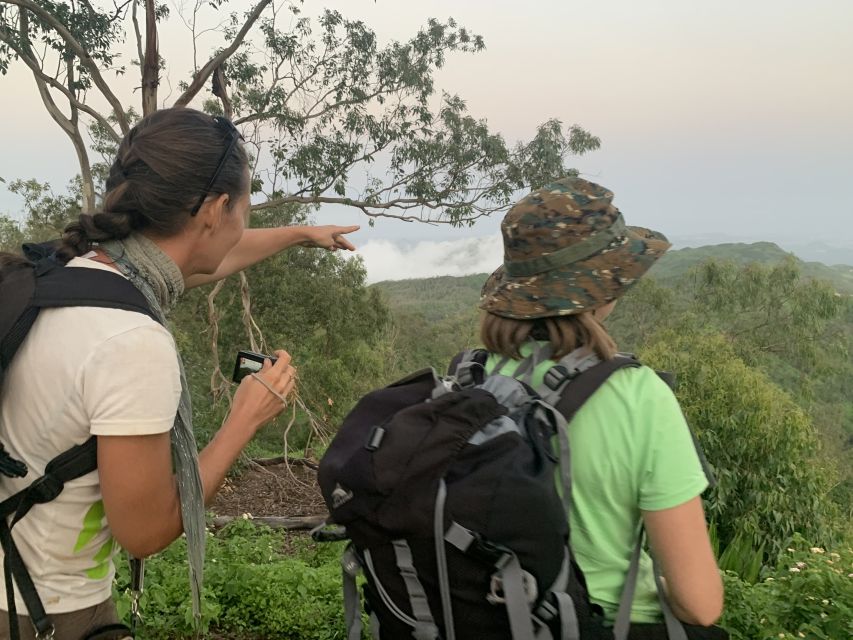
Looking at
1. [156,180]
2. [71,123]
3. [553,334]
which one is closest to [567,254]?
Result: [553,334]

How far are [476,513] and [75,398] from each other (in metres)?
0.67

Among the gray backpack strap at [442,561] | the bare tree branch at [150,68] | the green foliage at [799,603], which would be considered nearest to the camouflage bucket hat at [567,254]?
the gray backpack strap at [442,561]

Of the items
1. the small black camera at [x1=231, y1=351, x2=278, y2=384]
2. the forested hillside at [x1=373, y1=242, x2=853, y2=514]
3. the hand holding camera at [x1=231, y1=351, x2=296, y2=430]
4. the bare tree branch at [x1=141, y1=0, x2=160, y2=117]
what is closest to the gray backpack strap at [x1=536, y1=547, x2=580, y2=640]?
the hand holding camera at [x1=231, y1=351, x2=296, y2=430]

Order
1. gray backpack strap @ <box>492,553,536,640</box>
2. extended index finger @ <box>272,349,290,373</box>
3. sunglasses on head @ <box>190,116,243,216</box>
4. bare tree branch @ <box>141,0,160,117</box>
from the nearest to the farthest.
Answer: gray backpack strap @ <box>492,553,536,640</box> < sunglasses on head @ <box>190,116,243,216</box> < extended index finger @ <box>272,349,290,373</box> < bare tree branch @ <box>141,0,160,117</box>

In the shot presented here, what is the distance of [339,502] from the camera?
118 centimetres

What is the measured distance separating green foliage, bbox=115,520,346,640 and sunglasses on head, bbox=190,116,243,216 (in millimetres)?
2386

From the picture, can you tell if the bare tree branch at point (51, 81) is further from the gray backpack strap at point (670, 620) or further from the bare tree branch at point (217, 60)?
the gray backpack strap at point (670, 620)

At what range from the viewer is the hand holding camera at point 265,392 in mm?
1376

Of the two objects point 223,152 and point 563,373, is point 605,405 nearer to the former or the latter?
point 563,373

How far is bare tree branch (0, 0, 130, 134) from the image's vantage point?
8.08 m

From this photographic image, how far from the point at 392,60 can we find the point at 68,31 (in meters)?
4.70

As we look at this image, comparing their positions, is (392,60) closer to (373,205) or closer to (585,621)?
(373,205)

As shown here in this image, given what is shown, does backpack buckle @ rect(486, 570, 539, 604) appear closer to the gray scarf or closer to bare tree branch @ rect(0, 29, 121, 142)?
the gray scarf

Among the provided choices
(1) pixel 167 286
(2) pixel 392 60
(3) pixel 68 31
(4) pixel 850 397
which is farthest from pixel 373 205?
(4) pixel 850 397
